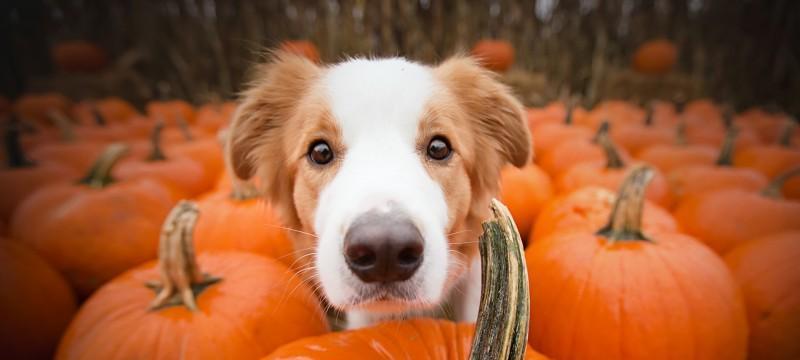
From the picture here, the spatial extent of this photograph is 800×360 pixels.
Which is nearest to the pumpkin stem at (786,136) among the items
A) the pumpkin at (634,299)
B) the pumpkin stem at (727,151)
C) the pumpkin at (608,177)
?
the pumpkin stem at (727,151)

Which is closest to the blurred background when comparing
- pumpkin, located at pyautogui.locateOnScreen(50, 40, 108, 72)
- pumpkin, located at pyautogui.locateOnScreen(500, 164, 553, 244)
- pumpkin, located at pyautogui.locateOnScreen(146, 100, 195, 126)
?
pumpkin, located at pyautogui.locateOnScreen(50, 40, 108, 72)

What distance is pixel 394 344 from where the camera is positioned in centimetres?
92

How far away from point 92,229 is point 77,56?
4.54 meters

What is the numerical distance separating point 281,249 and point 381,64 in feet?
2.88

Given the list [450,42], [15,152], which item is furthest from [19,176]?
[450,42]

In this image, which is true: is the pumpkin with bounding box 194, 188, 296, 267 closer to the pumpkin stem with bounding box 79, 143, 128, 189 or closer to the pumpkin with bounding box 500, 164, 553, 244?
the pumpkin stem with bounding box 79, 143, 128, 189

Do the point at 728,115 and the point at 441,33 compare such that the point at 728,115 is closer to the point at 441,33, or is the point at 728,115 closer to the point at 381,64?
the point at 441,33

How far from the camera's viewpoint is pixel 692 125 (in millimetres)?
3289

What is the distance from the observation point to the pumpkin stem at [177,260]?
1.08 meters

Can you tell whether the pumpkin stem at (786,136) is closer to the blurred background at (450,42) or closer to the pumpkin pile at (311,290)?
the pumpkin pile at (311,290)

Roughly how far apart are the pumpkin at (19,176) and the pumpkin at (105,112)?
1.46 metres

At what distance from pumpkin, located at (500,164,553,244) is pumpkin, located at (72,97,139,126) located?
3237 millimetres

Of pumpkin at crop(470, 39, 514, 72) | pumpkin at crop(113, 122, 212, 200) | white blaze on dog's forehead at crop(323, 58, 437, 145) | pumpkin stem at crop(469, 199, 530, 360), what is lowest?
pumpkin at crop(113, 122, 212, 200)

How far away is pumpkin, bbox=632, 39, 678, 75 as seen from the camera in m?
5.08
